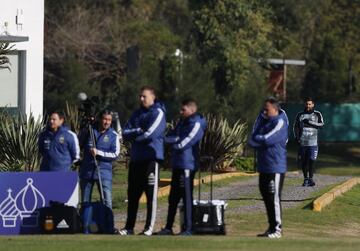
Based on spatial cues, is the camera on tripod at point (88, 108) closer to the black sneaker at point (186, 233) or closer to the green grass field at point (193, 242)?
the green grass field at point (193, 242)

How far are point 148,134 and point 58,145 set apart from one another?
162 cm

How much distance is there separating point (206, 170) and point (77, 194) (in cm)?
1347

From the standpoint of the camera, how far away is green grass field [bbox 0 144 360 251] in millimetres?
14242

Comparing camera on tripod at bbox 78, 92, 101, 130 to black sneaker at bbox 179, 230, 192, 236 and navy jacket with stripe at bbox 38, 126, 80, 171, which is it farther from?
black sneaker at bbox 179, 230, 192, 236

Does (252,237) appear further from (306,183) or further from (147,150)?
(306,183)

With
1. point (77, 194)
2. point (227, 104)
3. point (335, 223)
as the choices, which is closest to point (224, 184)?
point (335, 223)

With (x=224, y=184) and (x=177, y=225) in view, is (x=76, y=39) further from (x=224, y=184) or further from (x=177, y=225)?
(x=177, y=225)

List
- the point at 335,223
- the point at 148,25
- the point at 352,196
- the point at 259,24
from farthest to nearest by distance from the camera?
the point at 148,25 < the point at 259,24 < the point at 352,196 < the point at 335,223

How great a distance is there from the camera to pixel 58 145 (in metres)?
16.2

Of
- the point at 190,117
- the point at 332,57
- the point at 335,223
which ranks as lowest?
the point at 335,223

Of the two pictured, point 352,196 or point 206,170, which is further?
point 206,170

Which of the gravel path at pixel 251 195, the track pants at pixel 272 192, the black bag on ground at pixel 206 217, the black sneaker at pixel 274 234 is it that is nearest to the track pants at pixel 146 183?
the black bag on ground at pixel 206 217

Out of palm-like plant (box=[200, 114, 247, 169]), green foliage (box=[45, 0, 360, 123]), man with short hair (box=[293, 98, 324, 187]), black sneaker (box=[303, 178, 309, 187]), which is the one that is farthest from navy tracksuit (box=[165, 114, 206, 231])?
green foliage (box=[45, 0, 360, 123])

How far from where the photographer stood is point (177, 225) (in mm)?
17750
